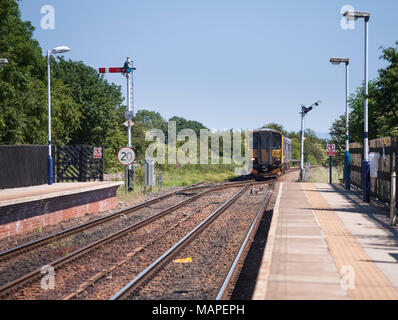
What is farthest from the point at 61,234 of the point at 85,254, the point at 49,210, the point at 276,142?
the point at 276,142

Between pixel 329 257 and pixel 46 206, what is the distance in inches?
332

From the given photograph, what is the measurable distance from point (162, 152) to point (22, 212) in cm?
3126

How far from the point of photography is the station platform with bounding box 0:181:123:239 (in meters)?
11.5

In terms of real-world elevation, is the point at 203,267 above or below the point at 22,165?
below

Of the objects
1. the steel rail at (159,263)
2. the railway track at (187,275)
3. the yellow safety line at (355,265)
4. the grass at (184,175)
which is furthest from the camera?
the grass at (184,175)

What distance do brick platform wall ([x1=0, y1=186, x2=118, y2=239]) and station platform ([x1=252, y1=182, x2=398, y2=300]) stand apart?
6.49m

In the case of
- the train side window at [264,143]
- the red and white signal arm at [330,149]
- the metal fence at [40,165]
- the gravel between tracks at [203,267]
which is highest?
the train side window at [264,143]

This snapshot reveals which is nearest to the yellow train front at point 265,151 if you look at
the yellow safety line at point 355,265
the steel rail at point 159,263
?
the steel rail at point 159,263

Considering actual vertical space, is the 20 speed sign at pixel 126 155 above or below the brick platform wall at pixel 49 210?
above

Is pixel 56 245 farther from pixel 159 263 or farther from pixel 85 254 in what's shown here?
pixel 159 263

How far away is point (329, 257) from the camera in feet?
25.2

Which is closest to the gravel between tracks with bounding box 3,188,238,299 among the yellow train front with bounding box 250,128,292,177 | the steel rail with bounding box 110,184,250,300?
the steel rail with bounding box 110,184,250,300

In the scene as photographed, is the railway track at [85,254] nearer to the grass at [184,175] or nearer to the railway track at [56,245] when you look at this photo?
the railway track at [56,245]

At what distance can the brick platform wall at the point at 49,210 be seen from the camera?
1153 cm
